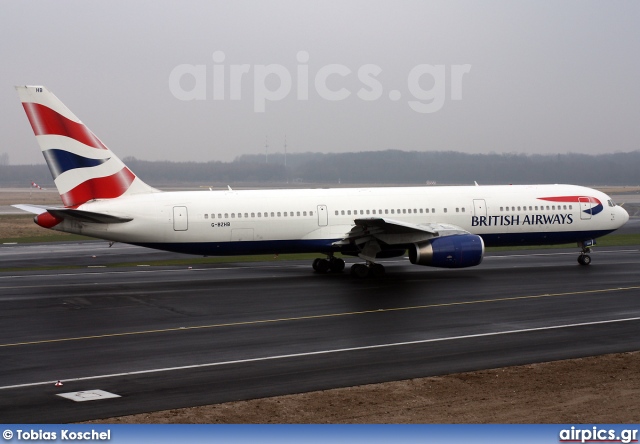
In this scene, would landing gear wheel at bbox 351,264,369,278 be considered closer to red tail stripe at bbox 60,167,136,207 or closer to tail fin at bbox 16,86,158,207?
tail fin at bbox 16,86,158,207

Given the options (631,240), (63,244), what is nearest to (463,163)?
(631,240)

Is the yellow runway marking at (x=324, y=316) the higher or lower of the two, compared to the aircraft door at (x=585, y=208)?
lower

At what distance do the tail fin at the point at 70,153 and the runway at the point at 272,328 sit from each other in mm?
3984

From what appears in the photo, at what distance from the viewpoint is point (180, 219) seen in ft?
111

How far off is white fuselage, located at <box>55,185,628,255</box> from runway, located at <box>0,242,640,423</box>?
1.66 metres

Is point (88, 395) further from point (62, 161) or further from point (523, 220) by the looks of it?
point (523, 220)

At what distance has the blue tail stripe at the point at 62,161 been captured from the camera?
32969 millimetres

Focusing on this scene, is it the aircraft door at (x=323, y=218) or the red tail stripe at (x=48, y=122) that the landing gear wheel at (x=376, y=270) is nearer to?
the aircraft door at (x=323, y=218)

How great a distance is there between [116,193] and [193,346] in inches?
592

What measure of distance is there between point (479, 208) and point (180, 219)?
13843 millimetres

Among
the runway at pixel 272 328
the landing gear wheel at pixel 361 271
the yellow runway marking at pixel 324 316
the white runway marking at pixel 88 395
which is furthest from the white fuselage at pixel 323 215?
the white runway marking at pixel 88 395

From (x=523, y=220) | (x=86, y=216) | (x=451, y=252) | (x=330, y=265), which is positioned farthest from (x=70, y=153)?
(x=523, y=220)

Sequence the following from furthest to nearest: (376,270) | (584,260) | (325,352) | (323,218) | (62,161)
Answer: (584,260)
(323,218)
(376,270)
(62,161)
(325,352)

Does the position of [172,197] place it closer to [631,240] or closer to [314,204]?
[314,204]
